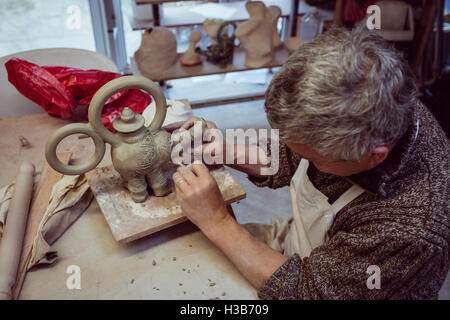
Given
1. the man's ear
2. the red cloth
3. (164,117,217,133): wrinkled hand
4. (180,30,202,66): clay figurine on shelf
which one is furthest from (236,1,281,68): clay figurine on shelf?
the man's ear

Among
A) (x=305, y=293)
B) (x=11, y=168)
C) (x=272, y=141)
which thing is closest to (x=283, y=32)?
(x=272, y=141)

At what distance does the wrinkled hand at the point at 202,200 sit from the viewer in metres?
1.09

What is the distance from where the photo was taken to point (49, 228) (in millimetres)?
1129

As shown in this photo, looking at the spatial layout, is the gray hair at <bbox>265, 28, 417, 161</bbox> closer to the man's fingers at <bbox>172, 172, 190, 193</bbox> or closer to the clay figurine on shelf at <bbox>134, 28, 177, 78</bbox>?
the man's fingers at <bbox>172, 172, 190, 193</bbox>

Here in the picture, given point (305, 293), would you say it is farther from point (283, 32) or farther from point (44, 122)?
point (283, 32)

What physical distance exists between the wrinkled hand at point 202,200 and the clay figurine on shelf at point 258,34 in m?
1.90

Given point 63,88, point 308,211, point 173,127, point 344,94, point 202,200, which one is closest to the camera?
point 344,94

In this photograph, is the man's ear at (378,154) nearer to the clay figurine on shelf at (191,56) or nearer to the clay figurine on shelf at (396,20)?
the clay figurine on shelf at (191,56)

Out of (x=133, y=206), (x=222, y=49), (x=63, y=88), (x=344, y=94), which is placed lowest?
(x=133, y=206)

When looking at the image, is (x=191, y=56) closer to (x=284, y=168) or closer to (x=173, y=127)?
(x=173, y=127)

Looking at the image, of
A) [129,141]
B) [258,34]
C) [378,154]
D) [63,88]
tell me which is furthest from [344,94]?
[258,34]

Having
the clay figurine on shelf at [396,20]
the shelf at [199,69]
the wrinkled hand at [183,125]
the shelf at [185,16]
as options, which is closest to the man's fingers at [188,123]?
the wrinkled hand at [183,125]

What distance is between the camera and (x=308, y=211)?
121cm

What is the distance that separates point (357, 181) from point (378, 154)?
0.12 metres
